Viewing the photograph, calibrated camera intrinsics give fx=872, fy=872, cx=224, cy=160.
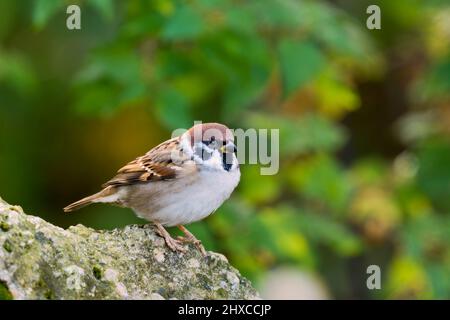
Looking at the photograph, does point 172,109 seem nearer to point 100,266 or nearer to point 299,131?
point 299,131

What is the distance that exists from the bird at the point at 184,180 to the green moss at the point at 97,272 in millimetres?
521

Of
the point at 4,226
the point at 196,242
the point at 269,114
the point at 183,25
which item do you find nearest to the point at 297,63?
the point at 183,25

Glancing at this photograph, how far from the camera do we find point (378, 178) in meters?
7.20

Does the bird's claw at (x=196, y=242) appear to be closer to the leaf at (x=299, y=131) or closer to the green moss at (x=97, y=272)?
the green moss at (x=97, y=272)

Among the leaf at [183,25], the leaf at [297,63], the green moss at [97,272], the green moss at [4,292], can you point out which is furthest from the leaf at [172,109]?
the green moss at [4,292]

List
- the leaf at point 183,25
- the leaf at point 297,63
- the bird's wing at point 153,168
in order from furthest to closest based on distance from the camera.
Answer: the leaf at point 297,63
the leaf at point 183,25
the bird's wing at point 153,168

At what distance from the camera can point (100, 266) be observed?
3.22 m

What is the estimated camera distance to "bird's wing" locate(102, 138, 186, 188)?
4043 mm

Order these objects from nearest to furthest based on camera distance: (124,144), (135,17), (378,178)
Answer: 1. (135,17)
2. (378,178)
3. (124,144)

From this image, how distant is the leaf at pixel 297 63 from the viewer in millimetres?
5148

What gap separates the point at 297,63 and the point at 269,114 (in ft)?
3.93
